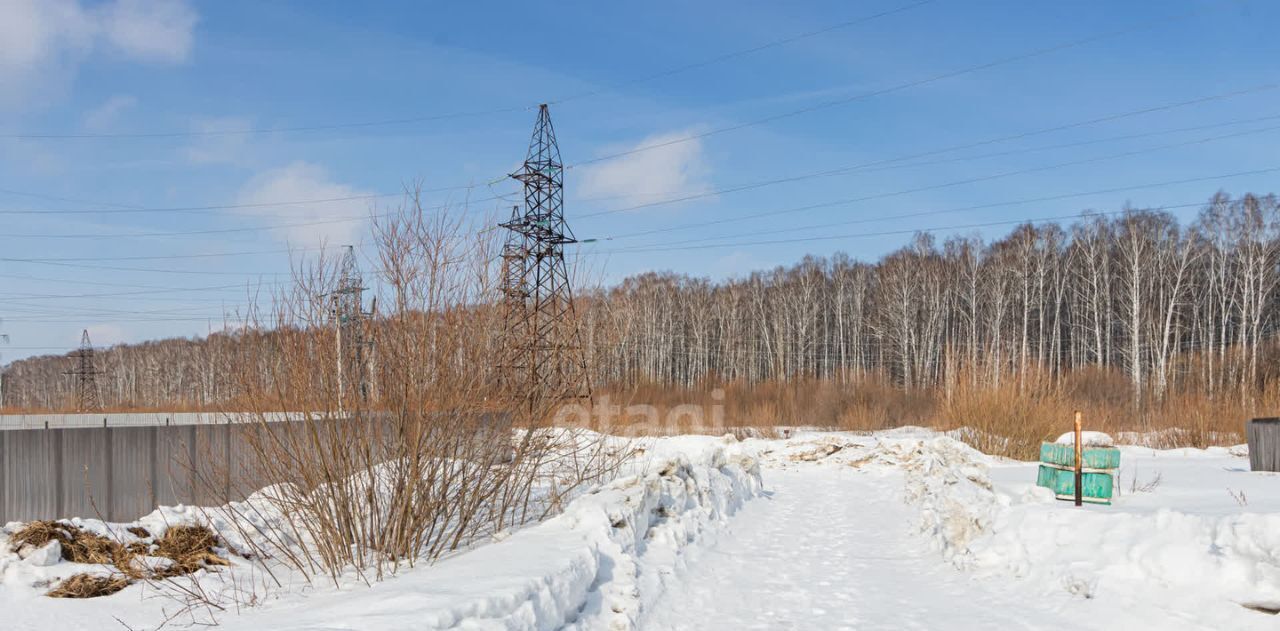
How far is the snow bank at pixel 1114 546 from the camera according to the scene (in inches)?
192

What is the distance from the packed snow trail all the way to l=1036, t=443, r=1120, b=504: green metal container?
1.68 metres

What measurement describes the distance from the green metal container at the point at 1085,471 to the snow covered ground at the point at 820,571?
0.34 m

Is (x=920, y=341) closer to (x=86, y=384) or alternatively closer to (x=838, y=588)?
(x=838, y=588)

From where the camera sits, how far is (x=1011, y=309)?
50.8 m

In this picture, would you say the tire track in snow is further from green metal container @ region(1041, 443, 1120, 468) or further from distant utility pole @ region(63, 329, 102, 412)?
distant utility pole @ region(63, 329, 102, 412)

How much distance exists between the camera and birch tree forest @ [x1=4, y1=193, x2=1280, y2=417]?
37344 millimetres

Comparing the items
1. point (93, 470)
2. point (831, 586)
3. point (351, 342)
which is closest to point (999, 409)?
point (831, 586)

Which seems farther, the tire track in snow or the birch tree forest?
the birch tree forest

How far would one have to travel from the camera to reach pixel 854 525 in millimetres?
10148

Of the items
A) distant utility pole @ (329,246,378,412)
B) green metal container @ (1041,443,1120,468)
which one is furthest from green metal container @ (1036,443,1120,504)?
distant utility pole @ (329,246,378,412)

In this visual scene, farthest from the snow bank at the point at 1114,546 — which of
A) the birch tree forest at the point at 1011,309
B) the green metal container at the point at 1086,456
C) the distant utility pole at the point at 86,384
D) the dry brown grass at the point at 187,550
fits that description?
the distant utility pole at the point at 86,384

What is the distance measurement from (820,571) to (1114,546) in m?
2.45

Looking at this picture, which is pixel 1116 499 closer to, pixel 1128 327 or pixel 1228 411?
pixel 1228 411

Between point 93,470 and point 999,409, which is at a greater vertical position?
point 999,409
